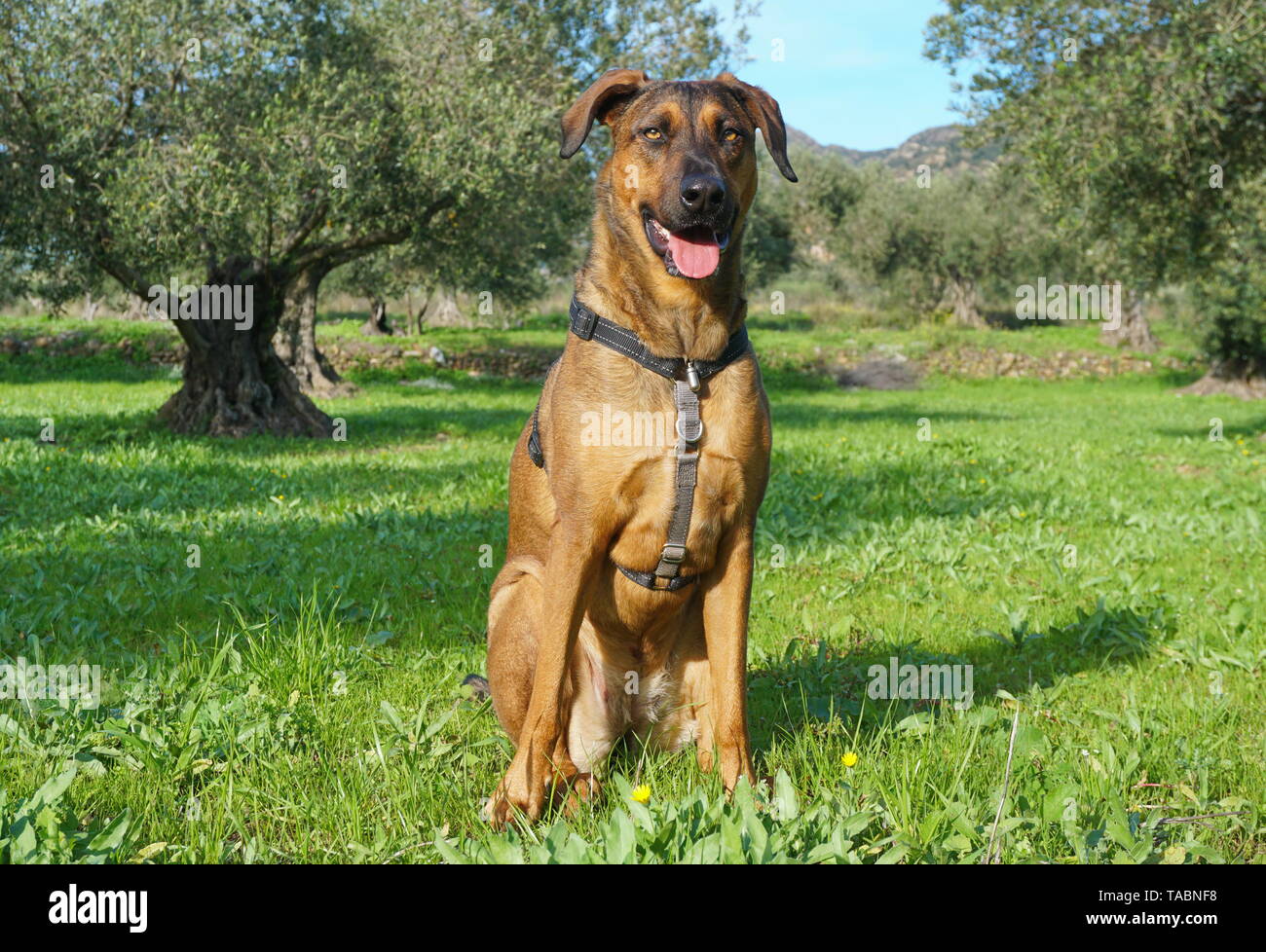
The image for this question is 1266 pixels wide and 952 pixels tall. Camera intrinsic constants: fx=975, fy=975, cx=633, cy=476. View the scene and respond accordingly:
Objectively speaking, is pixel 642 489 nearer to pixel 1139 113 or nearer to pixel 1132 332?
pixel 1139 113

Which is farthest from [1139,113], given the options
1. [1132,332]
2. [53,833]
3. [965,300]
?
[965,300]

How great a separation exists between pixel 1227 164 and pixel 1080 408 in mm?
11369

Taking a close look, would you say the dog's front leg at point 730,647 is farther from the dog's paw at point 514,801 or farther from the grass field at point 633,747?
the dog's paw at point 514,801

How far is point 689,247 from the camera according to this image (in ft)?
11.5

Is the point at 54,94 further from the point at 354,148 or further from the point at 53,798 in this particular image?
the point at 53,798

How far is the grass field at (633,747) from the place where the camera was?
3.02m

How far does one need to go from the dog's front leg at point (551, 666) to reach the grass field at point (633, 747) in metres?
0.18

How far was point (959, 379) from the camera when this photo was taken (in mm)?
34281

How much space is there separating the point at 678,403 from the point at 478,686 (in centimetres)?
179

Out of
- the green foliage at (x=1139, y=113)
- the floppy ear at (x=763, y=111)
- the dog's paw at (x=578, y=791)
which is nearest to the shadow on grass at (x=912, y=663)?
the dog's paw at (x=578, y=791)

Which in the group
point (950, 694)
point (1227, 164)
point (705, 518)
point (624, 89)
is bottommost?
point (950, 694)

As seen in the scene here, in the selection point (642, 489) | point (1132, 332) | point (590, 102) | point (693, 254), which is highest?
point (1132, 332)
